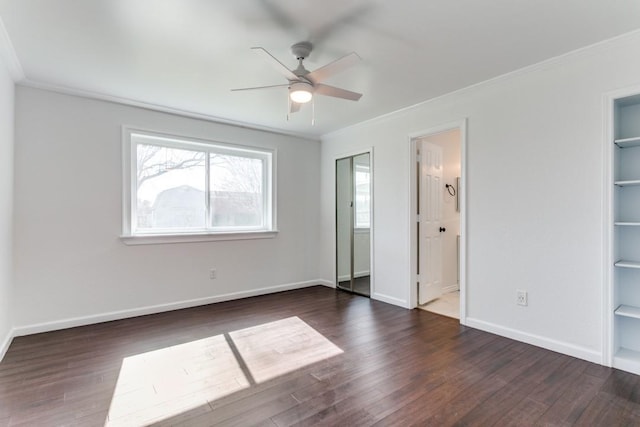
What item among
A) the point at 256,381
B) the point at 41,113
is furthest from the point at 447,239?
the point at 41,113

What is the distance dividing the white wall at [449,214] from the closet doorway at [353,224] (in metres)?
1.11

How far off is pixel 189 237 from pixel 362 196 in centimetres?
248

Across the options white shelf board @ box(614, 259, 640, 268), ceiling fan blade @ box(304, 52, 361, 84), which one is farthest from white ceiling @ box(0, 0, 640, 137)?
white shelf board @ box(614, 259, 640, 268)

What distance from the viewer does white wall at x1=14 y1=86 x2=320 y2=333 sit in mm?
3154

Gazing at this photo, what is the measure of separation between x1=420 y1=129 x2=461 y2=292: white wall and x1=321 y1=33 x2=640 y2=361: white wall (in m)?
1.22

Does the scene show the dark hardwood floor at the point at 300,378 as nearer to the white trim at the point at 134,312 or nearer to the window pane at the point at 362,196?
the white trim at the point at 134,312

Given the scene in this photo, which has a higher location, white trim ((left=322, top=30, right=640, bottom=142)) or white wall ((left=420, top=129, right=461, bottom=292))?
white trim ((left=322, top=30, right=640, bottom=142))

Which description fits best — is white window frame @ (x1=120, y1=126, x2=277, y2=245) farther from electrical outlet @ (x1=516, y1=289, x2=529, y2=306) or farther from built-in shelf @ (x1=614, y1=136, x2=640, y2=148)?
built-in shelf @ (x1=614, y1=136, x2=640, y2=148)

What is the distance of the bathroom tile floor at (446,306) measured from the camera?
12.5 feet

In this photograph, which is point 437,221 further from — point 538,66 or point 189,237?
point 189,237

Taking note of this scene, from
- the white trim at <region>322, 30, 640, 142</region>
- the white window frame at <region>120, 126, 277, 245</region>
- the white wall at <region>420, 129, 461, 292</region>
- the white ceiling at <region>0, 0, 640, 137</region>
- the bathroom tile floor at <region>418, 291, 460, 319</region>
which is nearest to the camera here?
the white ceiling at <region>0, 0, 640, 137</region>

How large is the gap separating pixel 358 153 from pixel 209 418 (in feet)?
12.1

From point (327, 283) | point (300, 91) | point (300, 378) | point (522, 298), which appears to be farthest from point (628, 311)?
point (327, 283)

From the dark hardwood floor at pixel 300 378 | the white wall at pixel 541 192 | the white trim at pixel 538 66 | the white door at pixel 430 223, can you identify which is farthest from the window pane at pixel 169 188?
the white wall at pixel 541 192
